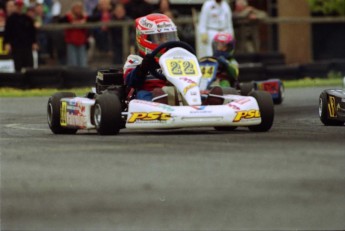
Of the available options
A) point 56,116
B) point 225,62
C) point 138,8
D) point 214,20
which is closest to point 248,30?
point 138,8

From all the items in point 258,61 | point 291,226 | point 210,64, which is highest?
point 291,226

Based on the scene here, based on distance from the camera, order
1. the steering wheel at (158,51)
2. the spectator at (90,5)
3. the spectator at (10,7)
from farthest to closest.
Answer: the spectator at (90,5)
the spectator at (10,7)
the steering wheel at (158,51)

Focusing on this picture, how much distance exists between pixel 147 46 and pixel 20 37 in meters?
10.0

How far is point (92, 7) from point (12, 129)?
12.6m

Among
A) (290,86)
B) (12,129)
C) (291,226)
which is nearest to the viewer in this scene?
(291,226)

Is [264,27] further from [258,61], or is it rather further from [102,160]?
[102,160]

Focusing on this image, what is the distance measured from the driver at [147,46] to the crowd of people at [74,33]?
9956 mm

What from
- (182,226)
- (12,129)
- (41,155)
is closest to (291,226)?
→ (182,226)

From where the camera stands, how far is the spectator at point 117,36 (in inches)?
937

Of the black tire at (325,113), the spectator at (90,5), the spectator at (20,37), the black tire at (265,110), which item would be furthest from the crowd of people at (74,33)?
the black tire at (265,110)

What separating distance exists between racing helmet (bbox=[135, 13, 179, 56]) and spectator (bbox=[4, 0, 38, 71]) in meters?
9.73

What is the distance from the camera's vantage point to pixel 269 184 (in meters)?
8.15

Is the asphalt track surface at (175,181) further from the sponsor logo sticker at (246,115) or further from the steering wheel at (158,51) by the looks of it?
the steering wheel at (158,51)

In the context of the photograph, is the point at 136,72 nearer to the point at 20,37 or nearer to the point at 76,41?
the point at 20,37
